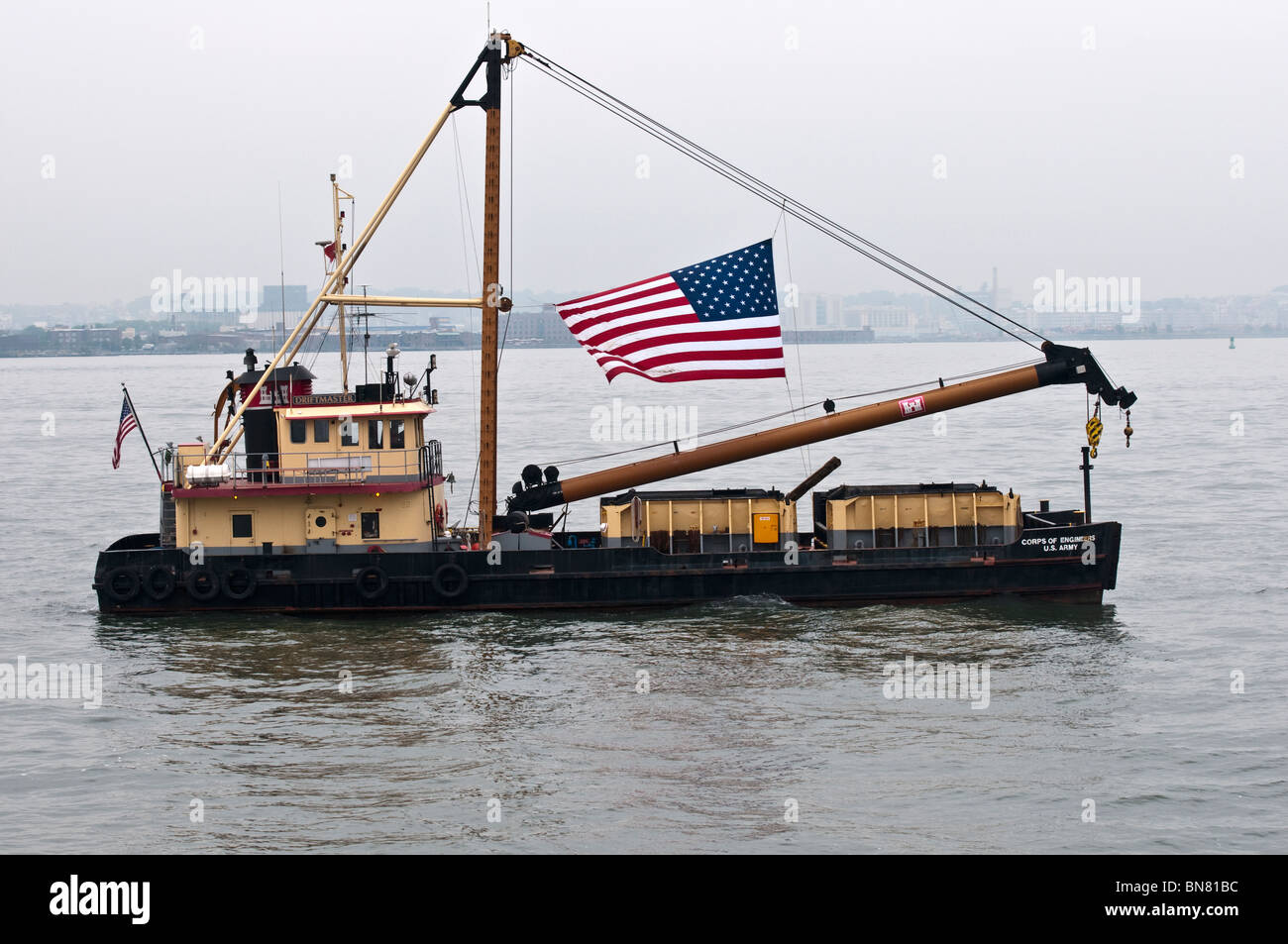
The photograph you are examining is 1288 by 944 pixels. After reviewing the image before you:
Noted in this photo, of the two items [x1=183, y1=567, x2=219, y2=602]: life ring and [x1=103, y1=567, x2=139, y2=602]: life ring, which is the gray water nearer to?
[x1=183, y1=567, x2=219, y2=602]: life ring

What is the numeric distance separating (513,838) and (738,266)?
16.3 meters

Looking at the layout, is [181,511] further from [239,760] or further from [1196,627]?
[1196,627]

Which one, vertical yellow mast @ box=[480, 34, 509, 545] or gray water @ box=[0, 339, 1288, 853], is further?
vertical yellow mast @ box=[480, 34, 509, 545]

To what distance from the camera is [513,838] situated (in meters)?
20.4

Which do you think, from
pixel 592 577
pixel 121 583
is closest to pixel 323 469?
pixel 121 583

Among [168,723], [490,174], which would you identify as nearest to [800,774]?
[168,723]

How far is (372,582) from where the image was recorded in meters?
33.8

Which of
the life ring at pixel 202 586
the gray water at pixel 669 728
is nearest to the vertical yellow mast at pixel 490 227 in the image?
the gray water at pixel 669 728

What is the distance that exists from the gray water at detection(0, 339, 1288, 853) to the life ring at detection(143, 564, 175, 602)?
121 cm

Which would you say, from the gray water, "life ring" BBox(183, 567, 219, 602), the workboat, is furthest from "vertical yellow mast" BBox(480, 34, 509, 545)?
"life ring" BBox(183, 567, 219, 602)

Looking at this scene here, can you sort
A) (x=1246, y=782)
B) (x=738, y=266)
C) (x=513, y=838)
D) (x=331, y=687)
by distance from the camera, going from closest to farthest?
(x=513, y=838) → (x=1246, y=782) → (x=331, y=687) → (x=738, y=266)

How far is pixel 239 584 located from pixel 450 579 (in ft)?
16.7

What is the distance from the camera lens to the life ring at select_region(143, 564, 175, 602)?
111ft

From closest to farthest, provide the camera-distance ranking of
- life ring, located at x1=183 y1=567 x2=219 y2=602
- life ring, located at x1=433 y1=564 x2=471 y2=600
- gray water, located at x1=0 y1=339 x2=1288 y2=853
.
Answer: gray water, located at x1=0 y1=339 x2=1288 y2=853
life ring, located at x1=183 y1=567 x2=219 y2=602
life ring, located at x1=433 y1=564 x2=471 y2=600
